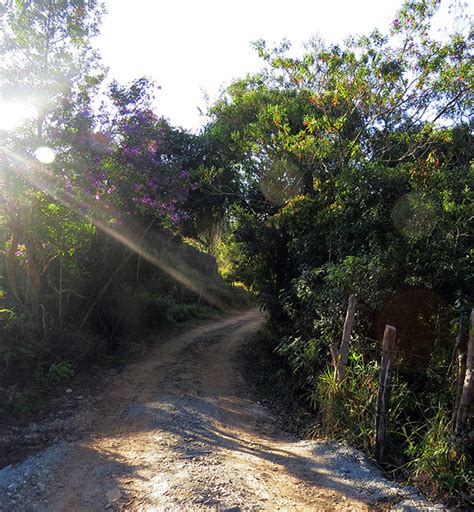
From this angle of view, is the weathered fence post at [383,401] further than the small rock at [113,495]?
Yes

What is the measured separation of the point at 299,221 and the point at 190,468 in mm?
5699

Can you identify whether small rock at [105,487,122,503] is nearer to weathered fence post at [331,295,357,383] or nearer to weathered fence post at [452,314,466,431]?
weathered fence post at [331,295,357,383]

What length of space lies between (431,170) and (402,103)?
12.5ft

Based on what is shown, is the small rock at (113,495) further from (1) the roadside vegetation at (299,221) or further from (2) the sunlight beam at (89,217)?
(2) the sunlight beam at (89,217)

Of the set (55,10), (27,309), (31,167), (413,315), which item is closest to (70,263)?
(27,309)

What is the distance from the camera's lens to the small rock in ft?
12.7

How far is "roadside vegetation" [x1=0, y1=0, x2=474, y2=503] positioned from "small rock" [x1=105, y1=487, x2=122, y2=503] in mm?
2601

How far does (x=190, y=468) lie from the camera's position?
4.36 metres

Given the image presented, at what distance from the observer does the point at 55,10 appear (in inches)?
287

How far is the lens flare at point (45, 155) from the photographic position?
6508 millimetres

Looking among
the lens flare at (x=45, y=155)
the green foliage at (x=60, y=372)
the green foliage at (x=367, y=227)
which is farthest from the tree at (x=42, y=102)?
the green foliage at (x=367, y=227)

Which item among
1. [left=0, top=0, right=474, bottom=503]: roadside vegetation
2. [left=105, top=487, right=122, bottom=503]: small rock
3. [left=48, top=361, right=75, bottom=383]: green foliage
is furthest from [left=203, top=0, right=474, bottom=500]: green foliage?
[left=48, top=361, right=75, bottom=383]: green foliage

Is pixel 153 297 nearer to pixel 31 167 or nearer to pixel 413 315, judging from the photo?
pixel 31 167

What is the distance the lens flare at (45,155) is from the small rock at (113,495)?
4.75m
